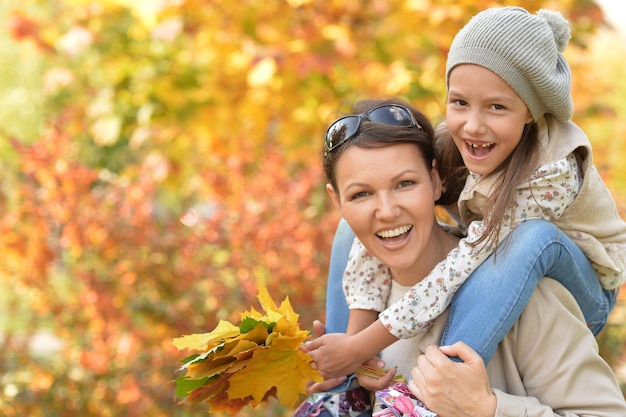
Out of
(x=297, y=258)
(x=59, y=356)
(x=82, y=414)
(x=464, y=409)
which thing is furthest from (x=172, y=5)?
(x=464, y=409)

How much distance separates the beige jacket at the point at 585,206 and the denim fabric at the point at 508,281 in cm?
9

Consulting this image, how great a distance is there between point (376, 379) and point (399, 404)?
0.24 meters

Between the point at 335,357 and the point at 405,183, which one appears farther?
the point at 335,357

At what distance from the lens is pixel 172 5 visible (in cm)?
→ 446

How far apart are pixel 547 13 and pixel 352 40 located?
8.25 ft

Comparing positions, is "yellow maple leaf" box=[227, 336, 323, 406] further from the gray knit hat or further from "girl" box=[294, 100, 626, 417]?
the gray knit hat

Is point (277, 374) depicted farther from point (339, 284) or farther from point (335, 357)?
point (339, 284)

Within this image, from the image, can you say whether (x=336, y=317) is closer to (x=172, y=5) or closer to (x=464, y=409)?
(x=464, y=409)

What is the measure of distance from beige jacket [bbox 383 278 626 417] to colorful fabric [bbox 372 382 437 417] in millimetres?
193

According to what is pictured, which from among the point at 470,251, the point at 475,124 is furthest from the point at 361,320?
the point at 475,124

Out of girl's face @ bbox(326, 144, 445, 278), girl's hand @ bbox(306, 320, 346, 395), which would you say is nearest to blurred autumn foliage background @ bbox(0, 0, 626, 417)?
girl's hand @ bbox(306, 320, 346, 395)

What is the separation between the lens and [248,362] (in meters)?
2.15

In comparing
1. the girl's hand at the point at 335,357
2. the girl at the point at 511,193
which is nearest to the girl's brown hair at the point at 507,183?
the girl at the point at 511,193

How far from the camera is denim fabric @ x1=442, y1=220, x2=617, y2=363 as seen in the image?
6.46 feet
